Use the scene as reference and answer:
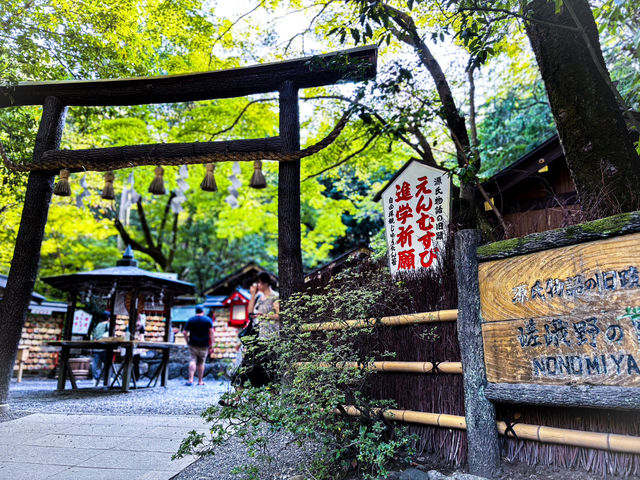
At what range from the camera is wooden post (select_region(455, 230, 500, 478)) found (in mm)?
3064

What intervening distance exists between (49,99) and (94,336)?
804cm

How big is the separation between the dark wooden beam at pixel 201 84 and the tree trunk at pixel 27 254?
15.4 inches

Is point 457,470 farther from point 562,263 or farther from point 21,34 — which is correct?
point 21,34

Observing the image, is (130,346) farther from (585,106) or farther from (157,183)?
(585,106)

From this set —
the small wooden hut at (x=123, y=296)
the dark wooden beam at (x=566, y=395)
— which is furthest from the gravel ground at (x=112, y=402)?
the dark wooden beam at (x=566, y=395)

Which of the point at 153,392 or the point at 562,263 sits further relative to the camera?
the point at 153,392

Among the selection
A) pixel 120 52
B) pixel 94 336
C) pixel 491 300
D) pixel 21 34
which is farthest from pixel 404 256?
pixel 94 336

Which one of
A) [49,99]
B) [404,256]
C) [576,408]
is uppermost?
[49,99]

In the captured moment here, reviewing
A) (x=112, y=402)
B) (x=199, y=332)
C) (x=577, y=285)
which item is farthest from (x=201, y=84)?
(x=577, y=285)

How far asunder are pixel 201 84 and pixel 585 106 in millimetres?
5549

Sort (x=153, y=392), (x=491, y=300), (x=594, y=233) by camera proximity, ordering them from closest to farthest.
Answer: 1. (x=594, y=233)
2. (x=491, y=300)
3. (x=153, y=392)

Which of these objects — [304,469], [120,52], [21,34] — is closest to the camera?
[304,469]

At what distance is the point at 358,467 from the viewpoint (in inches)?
140

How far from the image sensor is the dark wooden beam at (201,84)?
6.25 m
